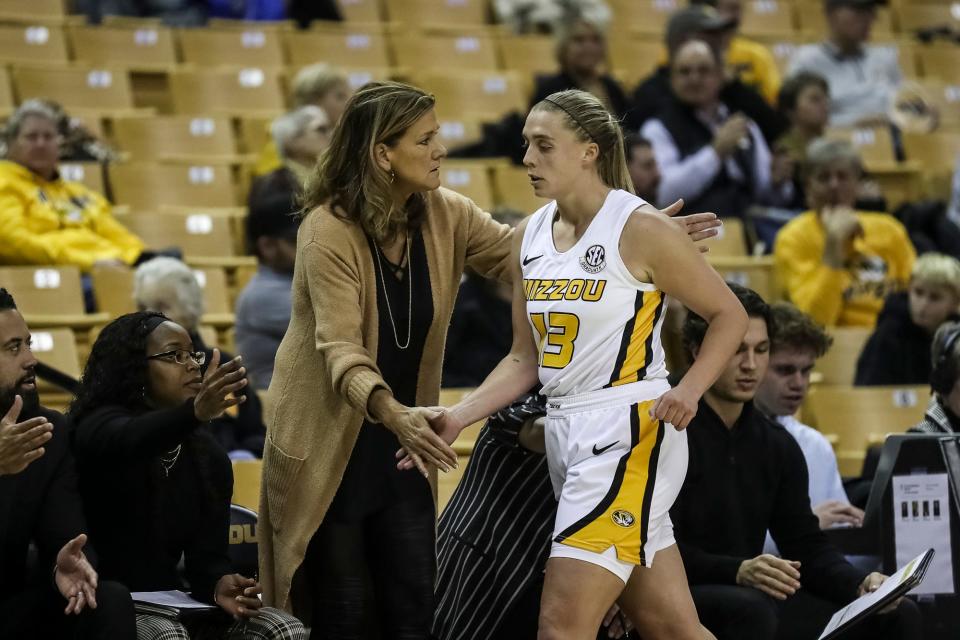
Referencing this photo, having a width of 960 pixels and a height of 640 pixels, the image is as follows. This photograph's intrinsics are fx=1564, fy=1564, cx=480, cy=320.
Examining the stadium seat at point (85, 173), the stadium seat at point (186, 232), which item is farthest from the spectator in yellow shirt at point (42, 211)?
the stadium seat at point (85, 173)

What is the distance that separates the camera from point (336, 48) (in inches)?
336

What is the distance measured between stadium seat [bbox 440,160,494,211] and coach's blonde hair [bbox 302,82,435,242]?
3.64 meters

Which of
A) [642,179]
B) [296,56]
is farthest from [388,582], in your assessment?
[296,56]

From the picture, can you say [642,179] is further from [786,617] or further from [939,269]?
[786,617]

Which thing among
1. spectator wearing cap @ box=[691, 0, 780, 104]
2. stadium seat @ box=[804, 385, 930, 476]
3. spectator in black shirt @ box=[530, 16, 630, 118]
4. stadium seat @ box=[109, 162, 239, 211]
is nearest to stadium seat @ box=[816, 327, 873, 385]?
stadium seat @ box=[804, 385, 930, 476]

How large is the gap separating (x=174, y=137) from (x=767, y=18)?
436 cm

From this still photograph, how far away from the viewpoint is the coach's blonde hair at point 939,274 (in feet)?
19.0

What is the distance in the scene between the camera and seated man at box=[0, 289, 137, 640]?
3.25 meters

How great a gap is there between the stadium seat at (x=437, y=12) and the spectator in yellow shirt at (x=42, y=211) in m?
3.38

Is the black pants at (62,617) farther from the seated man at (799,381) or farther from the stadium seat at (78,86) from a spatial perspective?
the stadium seat at (78,86)

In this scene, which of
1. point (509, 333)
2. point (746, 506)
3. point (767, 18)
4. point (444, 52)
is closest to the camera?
point (746, 506)

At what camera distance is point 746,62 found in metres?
8.56

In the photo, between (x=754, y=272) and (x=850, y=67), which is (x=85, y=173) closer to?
(x=754, y=272)

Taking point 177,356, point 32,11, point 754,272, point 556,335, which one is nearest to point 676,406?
point 556,335
